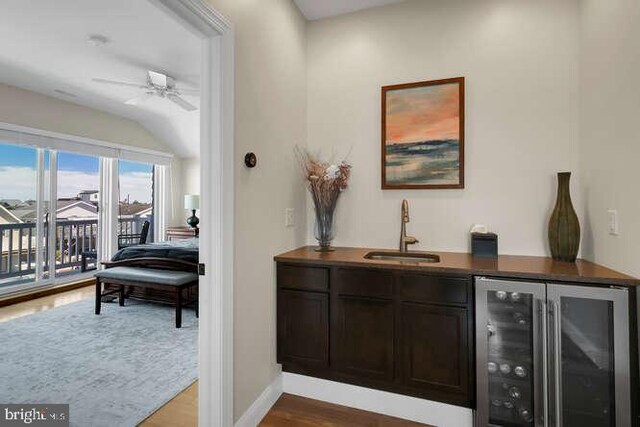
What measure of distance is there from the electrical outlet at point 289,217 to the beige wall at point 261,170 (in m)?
0.05

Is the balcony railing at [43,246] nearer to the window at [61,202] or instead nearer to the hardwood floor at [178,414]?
the window at [61,202]

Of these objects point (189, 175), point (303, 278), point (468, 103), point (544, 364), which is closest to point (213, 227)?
point (303, 278)

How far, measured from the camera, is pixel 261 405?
197cm

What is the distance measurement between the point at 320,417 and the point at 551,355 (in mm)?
1366

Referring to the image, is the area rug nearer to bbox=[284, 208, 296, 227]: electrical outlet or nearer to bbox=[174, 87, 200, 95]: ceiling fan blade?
bbox=[284, 208, 296, 227]: electrical outlet

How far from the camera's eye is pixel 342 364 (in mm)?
2037

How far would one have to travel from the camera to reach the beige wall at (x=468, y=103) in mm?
2158

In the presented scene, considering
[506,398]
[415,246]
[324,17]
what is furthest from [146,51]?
[506,398]

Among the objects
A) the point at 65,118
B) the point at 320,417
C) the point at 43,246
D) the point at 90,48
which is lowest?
the point at 320,417

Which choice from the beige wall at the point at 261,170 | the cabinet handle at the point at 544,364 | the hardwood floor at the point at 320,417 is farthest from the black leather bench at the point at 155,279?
the cabinet handle at the point at 544,364

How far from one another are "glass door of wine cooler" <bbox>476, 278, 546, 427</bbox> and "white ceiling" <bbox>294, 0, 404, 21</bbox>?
2213 mm

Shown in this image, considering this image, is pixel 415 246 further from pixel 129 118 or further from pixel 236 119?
pixel 129 118

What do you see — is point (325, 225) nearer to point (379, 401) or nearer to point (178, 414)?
point (379, 401)

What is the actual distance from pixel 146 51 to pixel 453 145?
3186 millimetres
